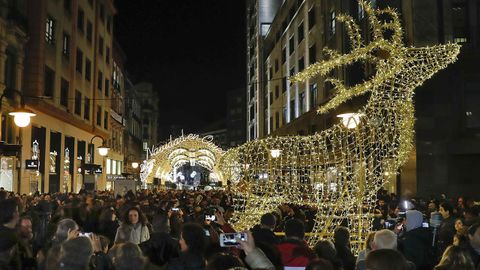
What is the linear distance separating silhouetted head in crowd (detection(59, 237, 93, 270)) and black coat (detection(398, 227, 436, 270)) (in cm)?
467

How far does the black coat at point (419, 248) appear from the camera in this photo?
7.88 m

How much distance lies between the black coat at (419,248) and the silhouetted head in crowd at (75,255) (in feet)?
15.3

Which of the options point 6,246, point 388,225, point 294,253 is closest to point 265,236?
point 294,253

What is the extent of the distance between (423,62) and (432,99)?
13.4 metres

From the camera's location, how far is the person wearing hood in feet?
25.9

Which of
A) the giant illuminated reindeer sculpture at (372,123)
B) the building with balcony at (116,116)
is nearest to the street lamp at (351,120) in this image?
the giant illuminated reindeer sculpture at (372,123)

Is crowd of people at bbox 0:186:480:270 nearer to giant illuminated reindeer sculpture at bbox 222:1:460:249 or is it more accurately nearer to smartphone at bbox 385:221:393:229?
smartphone at bbox 385:221:393:229

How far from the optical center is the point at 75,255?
16.5 ft

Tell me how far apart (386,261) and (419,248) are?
3.99 m

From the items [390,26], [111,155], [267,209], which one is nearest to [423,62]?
[390,26]

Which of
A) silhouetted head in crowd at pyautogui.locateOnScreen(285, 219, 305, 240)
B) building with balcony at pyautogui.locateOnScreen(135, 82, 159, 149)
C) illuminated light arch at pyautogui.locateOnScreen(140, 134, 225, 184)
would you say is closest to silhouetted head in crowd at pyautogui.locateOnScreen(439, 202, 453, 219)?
silhouetted head in crowd at pyautogui.locateOnScreen(285, 219, 305, 240)

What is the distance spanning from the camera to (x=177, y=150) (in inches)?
1495

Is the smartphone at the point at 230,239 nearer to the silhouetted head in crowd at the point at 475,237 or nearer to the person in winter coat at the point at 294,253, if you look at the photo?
the person in winter coat at the point at 294,253

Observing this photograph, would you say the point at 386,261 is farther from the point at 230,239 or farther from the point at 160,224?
the point at 160,224
